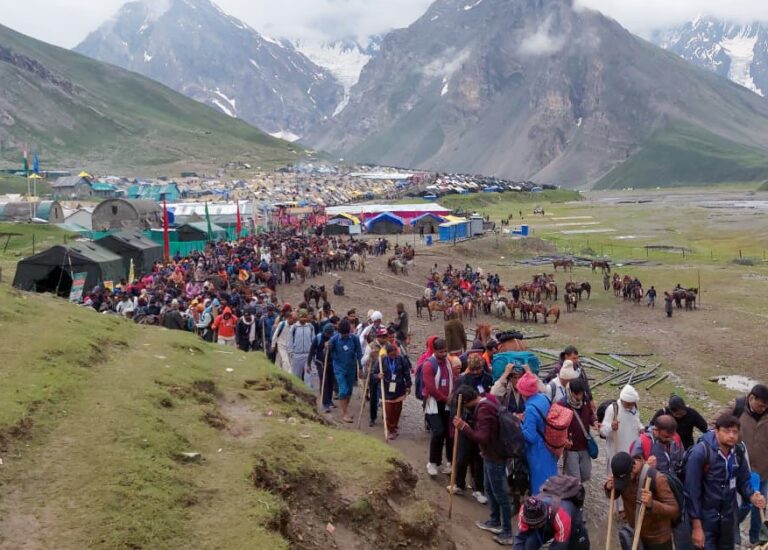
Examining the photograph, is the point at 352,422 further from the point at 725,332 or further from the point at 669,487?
the point at 725,332

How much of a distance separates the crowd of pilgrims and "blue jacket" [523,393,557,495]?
0.05ft

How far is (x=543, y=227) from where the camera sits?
92250 millimetres

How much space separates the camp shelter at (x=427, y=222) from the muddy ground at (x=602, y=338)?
2875cm

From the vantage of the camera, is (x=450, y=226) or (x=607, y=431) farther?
(x=450, y=226)

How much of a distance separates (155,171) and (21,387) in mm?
169428

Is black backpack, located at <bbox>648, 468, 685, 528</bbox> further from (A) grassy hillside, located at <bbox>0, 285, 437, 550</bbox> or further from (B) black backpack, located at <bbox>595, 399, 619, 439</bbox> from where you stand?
(A) grassy hillside, located at <bbox>0, 285, 437, 550</bbox>

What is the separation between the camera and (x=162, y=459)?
8555mm

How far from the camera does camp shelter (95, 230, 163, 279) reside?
36.6 meters

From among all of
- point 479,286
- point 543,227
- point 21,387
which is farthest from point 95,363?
point 543,227

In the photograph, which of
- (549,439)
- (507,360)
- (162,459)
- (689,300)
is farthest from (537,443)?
(689,300)

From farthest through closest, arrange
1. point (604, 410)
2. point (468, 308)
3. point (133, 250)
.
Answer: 1. point (133, 250)
2. point (468, 308)
3. point (604, 410)

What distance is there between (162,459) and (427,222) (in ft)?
242

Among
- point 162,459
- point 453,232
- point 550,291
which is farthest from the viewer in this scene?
point 453,232

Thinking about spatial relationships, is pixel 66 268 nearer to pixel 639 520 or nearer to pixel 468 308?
pixel 468 308
